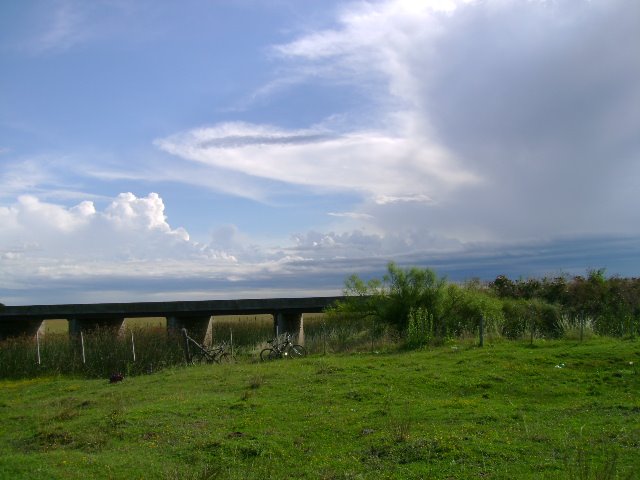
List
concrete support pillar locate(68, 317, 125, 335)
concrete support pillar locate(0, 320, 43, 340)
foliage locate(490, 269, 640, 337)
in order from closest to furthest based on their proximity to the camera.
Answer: foliage locate(490, 269, 640, 337) → concrete support pillar locate(68, 317, 125, 335) → concrete support pillar locate(0, 320, 43, 340)

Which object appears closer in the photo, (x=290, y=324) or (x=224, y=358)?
(x=224, y=358)

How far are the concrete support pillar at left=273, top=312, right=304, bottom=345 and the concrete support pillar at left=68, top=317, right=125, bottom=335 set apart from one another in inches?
333

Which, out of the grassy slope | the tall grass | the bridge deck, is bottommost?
the tall grass

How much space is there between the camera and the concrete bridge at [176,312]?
3191 cm

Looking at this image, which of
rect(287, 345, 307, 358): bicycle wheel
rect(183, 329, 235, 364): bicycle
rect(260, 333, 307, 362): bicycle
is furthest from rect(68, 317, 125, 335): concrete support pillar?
rect(287, 345, 307, 358): bicycle wheel

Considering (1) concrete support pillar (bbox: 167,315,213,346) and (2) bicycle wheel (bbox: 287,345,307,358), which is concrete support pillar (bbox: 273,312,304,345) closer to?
(1) concrete support pillar (bbox: 167,315,213,346)

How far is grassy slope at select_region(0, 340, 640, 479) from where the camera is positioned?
8695 mm

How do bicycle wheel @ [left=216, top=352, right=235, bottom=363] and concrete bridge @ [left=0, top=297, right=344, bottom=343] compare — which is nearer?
bicycle wheel @ [left=216, top=352, right=235, bottom=363]

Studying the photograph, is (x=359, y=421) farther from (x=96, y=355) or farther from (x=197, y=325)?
(x=197, y=325)

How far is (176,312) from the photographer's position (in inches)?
1296

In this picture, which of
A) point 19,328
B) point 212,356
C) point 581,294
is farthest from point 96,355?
point 581,294

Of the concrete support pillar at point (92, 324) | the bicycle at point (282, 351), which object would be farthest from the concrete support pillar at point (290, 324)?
the concrete support pillar at point (92, 324)

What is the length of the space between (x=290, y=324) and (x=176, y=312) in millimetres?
6036

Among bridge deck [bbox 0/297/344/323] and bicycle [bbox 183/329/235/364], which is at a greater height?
bridge deck [bbox 0/297/344/323]
